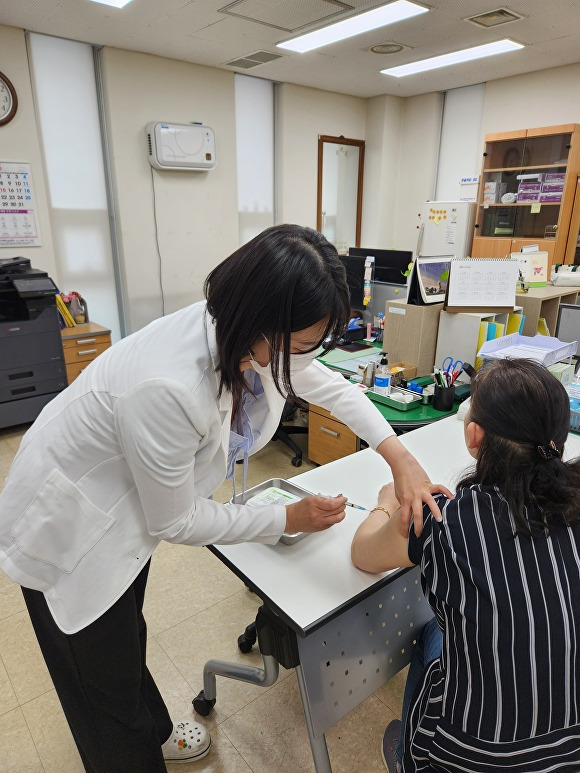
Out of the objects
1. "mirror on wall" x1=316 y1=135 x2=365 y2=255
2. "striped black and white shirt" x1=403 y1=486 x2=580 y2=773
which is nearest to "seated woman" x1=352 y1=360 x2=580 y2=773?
"striped black and white shirt" x1=403 y1=486 x2=580 y2=773

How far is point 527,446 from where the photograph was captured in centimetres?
92

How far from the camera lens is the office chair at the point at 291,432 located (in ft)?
10.8

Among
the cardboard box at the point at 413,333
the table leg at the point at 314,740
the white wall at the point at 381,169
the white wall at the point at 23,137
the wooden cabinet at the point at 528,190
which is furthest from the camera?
the white wall at the point at 381,169

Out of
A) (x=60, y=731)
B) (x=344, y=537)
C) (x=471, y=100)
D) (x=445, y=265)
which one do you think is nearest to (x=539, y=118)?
(x=471, y=100)

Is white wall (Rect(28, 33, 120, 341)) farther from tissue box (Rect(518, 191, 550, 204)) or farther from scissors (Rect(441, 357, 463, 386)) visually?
tissue box (Rect(518, 191, 550, 204))

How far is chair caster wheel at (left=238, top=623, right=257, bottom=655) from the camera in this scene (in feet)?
5.97

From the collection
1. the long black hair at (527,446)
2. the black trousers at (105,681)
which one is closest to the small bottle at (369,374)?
the long black hair at (527,446)

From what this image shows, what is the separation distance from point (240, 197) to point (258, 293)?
4893mm

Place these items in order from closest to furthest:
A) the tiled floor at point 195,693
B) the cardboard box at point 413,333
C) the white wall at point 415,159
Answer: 1. the tiled floor at point 195,693
2. the cardboard box at point 413,333
3. the white wall at point 415,159

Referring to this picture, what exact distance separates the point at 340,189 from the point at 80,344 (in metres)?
3.74

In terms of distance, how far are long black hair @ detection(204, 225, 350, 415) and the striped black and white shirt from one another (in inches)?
17.0

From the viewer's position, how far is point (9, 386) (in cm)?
354

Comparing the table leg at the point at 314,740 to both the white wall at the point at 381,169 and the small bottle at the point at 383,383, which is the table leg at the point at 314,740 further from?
the white wall at the point at 381,169

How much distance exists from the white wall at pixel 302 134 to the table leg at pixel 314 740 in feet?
15.7
